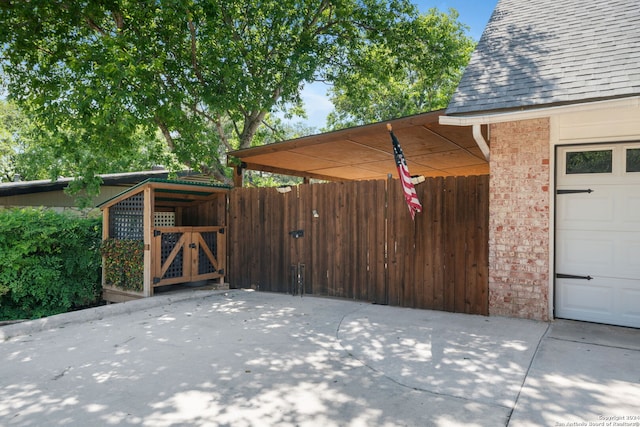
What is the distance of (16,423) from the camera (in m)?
2.68

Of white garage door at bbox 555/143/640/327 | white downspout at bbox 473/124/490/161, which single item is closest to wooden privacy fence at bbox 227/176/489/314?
white downspout at bbox 473/124/490/161

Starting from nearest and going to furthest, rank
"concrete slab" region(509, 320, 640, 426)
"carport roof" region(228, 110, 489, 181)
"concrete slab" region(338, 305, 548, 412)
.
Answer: "concrete slab" region(509, 320, 640, 426) → "concrete slab" region(338, 305, 548, 412) → "carport roof" region(228, 110, 489, 181)

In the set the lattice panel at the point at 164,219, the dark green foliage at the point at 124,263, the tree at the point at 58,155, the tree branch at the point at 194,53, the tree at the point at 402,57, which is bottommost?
the dark green foliage at the point at 124,263

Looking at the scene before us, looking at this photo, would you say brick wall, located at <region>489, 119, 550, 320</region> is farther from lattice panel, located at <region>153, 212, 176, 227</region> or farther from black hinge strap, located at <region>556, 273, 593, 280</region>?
lattice panel, located at <region>153, 212, 176, 227</region>

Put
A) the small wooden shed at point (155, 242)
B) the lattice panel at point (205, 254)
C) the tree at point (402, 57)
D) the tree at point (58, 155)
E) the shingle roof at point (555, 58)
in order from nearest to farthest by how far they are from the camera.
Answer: the shingle roof at point (555, 58)
the small wooden shed at point (155, 242)
the lattice panel at point (205, 254)
the tree at point (58, 155)
the tree at point (402, 57)

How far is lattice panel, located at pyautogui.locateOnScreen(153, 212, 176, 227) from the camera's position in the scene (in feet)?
27.2

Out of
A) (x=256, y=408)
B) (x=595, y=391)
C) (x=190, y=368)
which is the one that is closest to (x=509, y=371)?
(x=595, y=391)

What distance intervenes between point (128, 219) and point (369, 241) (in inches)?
170

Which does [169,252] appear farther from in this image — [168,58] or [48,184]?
[48,184]

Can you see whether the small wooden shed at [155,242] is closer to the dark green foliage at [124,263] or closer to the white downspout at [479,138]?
the dark green foliage at [124,263]

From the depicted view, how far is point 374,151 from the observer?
8078mm

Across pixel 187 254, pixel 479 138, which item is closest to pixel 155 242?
pixel 187 254

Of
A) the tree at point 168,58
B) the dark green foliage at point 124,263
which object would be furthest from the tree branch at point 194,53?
the dark green foliage at point 124,263

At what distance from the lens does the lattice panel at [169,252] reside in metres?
7.08
